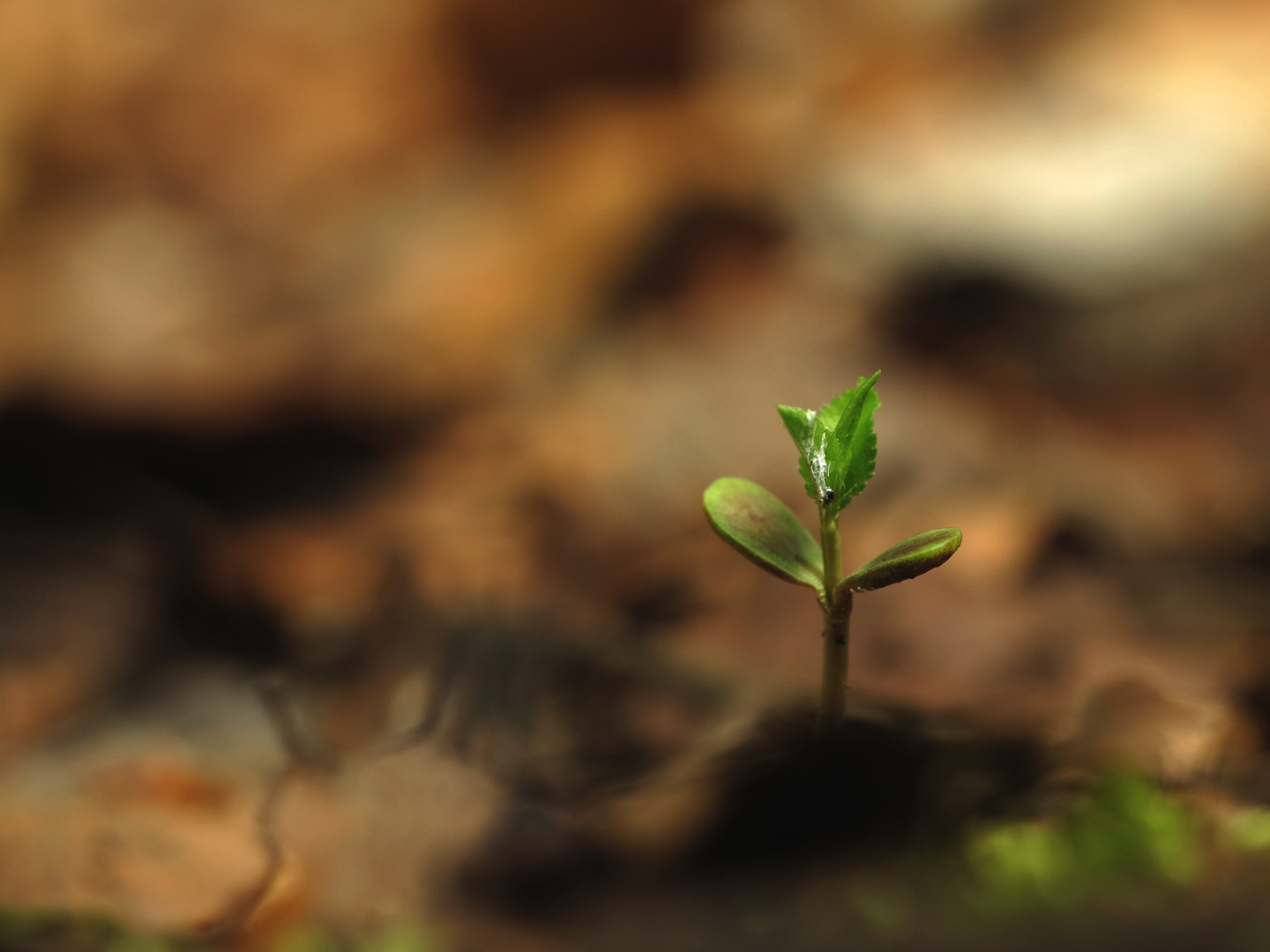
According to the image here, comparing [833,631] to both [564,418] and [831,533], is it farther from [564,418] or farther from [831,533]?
[564,418]

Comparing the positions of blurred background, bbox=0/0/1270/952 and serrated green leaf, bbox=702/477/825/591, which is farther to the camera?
blurred background, bbox=0/0/1270/952

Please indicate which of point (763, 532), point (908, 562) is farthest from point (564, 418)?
point (908, 562)

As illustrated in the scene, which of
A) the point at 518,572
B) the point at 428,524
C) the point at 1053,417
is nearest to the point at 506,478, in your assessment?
the point at 428,524

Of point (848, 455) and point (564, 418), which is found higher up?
point (564, 418)

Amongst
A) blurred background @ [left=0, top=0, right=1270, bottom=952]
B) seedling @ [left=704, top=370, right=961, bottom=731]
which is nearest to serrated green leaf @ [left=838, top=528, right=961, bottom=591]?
seedling @ [left=704, top=370, right=961, bottom=731]

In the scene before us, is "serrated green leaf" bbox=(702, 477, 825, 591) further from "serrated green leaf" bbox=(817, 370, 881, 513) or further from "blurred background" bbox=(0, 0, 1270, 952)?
"blurred background" bbox=(0, 0, 1270, 952)

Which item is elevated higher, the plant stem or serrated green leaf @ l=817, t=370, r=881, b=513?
serrated green leaf @ l=817, t=370, r=881, b=513

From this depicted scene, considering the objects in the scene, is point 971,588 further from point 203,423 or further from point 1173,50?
point 1173,50
